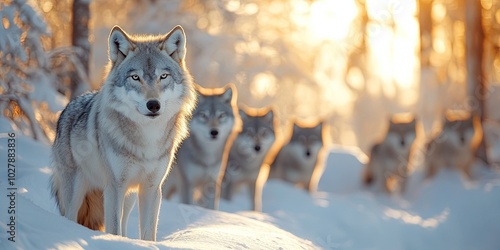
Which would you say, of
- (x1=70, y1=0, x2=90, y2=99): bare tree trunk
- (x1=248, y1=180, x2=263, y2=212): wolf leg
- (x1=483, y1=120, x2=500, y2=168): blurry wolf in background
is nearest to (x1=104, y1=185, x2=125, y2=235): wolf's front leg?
(x1=248, y1=180, x2=263, y2=212): wolf leg

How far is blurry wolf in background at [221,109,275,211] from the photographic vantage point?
8.82 metres

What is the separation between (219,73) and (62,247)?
1374cm

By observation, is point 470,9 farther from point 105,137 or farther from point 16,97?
point 105,137

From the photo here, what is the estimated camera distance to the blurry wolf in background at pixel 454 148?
13.1 metres

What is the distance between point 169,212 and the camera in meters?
6.15

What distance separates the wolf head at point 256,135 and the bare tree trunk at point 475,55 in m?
7.65

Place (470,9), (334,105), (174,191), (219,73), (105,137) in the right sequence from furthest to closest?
(334,105), (219,73), (470,9), (174,191), (105,137)

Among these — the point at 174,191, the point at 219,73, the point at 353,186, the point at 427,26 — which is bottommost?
the point at 353,186

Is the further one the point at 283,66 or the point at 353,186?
the point at 283,66

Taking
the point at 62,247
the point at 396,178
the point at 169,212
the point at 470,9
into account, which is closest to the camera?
the point at 62,247

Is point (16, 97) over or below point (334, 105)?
over

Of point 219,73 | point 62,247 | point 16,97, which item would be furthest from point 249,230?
point 219,73

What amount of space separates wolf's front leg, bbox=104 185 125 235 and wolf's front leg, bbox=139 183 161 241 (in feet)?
0.71

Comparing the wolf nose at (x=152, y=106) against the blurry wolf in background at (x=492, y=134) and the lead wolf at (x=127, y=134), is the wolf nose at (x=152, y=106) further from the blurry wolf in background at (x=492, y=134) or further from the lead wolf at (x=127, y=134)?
the blurry wolf in background at (x=492, y=134)
